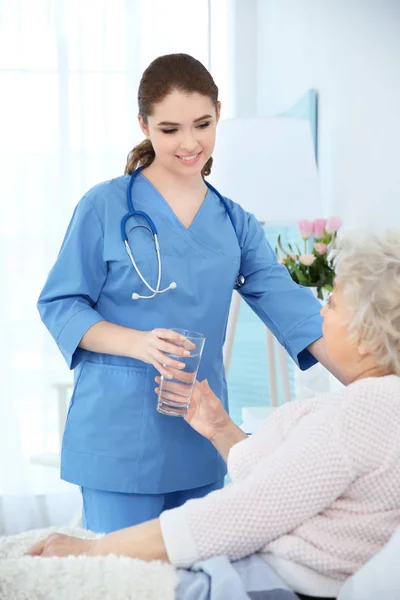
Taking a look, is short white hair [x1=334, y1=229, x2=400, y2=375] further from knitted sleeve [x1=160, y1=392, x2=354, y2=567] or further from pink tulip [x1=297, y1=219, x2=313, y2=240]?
pink tulip [x1=297, y1=219, x2=313, y2=240]

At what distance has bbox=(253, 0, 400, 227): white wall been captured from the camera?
2.07 m

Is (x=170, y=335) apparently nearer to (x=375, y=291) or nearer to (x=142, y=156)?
(x=375, y=291)

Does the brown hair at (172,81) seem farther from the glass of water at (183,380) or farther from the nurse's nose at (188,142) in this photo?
the glass of water at (183,380)

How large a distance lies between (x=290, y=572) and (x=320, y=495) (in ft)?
0.37

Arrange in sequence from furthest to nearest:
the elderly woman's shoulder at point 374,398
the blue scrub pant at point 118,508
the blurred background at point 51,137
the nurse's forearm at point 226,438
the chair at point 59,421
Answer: the chair at point 59,421 → the blurred background at point 51,137 → the blue scrub pant at point 118,508 → the nurse's forearm at point 226,438 → the elderly woman's shoulder at point 374,398

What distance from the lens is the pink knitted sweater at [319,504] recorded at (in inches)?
41.4

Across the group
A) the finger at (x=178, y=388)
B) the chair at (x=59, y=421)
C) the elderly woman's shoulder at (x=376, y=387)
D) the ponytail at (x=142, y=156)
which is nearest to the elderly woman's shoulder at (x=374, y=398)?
the elderly woman's shoulder at (x=376, y=387)

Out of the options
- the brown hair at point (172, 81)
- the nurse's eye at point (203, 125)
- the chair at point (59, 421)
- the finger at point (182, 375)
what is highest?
the brown hair at point (172, 81)

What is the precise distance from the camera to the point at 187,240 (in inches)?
67.3

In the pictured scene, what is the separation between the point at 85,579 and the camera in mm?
1010

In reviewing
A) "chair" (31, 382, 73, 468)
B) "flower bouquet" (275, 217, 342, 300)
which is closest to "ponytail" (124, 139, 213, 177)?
"flower bouquet" (275, 217, 342, 300)

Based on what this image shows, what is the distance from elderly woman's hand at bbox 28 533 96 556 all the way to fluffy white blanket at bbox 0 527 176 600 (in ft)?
0.44

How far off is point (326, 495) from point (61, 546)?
0.40 meters

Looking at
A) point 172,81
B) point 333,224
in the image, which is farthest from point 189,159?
point 333,224
